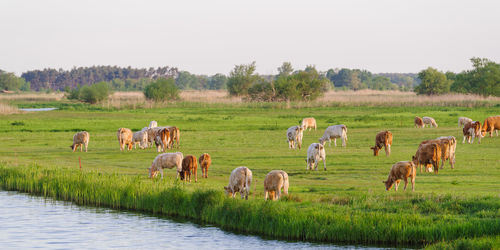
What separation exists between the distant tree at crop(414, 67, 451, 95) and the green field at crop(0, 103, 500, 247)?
4525 centimetres

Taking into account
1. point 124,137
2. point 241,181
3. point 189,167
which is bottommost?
point 124,137

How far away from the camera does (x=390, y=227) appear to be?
18.6 m

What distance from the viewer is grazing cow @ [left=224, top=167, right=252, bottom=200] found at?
70.8 feet

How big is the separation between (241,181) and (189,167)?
470 centimetres

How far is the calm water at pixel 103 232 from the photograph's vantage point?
62.4 ft

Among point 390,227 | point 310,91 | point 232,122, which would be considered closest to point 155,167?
point 390,227

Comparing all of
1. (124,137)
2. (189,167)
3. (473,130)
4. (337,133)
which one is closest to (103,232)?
(189,167)

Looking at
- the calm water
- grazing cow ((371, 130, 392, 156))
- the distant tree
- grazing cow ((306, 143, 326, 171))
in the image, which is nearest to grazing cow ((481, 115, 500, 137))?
grazing cow ((371, 130, 392, 156))

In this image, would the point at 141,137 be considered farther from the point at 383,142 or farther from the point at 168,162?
the point at 168,162

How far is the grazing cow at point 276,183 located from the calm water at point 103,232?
6.98 ft

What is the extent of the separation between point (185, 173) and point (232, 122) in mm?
37083

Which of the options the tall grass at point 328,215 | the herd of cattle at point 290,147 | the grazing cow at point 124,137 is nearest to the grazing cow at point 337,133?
the herd of cattle at point 290,147

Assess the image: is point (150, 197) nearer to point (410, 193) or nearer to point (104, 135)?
point (410, 193)

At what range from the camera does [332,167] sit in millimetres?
30062
